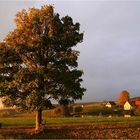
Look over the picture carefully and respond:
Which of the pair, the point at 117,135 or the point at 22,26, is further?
the point at 22,26

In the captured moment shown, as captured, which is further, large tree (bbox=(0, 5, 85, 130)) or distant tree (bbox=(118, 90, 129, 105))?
distant tree (bbox=(118, 90, 129, 105))

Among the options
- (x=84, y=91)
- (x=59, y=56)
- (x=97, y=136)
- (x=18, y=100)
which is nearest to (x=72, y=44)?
(x=59, y=56)

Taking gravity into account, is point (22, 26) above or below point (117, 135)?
above

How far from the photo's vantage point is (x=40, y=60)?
58.3 metres

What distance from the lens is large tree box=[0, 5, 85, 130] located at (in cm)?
5681

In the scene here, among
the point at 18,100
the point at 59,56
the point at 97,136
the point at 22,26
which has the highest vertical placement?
the point at 22,26

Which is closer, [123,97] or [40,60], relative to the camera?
[40,60]

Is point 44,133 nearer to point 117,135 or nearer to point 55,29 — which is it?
point 117,135

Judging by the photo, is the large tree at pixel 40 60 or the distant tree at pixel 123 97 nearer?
the large tree at pixel 40 60

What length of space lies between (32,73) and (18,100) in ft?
15.0

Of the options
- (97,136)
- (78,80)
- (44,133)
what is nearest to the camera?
(97,136)

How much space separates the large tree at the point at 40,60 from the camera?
2237 inches

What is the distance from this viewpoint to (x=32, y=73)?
56438 millimetres

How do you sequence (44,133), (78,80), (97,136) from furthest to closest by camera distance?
1. (78,80)
2. (44,133)
3. (97,136)
